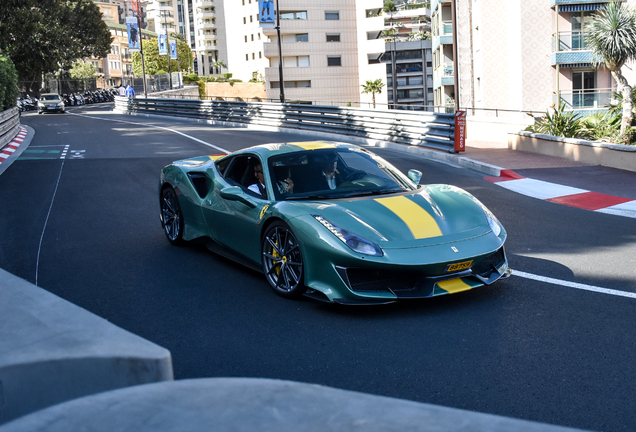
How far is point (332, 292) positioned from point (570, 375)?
71.0 inches

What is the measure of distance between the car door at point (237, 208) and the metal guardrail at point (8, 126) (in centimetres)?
1467

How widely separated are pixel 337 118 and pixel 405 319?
17.7 metres

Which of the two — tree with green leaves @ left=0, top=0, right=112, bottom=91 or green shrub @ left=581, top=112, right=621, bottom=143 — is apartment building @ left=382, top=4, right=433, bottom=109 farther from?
green shrub @ left=581, top=112, right=621, bottom=143

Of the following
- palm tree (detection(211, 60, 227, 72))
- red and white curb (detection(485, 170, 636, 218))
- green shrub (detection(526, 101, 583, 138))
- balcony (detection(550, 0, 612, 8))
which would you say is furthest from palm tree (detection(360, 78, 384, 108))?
red and white curb (detection(485, 170, 636, 218))

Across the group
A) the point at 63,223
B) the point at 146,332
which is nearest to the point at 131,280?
the point at 146,332

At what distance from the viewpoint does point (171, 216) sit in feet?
24.9

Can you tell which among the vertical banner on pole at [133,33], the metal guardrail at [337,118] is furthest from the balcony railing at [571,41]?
the vertical banner on pole at [133,33]

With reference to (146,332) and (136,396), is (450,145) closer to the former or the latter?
(146,332)

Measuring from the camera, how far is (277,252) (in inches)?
219

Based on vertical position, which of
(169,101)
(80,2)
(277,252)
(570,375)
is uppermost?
(80,2)

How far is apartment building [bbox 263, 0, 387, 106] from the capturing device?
3051 inches

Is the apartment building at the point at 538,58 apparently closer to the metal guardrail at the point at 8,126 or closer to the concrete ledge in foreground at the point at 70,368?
the metal guardrail at the point at 8,126

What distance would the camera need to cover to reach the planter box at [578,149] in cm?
1271

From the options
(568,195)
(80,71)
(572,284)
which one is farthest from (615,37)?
(80,71)
